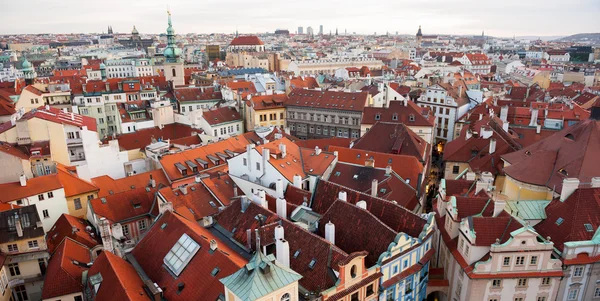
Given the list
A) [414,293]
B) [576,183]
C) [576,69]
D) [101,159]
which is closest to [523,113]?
[576,183]

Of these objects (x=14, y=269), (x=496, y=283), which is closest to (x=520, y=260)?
(x=496, y=283)

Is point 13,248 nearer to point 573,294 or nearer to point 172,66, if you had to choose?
point 573,294

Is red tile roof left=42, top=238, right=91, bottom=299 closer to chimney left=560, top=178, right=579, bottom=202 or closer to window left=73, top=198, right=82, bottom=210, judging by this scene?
window left=73, top=198, right=82, bottom=210

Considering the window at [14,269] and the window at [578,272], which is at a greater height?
the window at [578,272]

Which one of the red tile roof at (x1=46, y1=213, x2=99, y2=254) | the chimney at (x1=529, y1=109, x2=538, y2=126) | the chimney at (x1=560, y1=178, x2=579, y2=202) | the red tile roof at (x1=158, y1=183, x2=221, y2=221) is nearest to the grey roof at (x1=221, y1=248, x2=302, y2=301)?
the red tile roof at (x1=158, y1=183, x2=221, y2=221)

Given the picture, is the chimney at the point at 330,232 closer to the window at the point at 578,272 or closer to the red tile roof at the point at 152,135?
the window at the point at 578,272

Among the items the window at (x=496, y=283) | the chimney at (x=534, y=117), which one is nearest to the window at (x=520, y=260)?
the window at (x=496, y=283)

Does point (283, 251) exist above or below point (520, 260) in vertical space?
above
